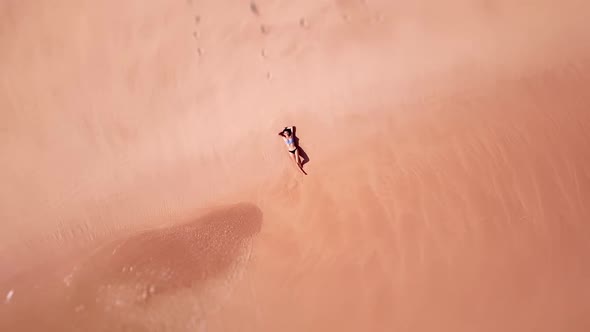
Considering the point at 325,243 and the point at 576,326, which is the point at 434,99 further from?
the point at 576,326

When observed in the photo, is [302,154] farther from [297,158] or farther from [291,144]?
[291,144]

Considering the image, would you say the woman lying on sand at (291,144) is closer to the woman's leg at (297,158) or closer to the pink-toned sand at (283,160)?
the woman's leg at (297,158)

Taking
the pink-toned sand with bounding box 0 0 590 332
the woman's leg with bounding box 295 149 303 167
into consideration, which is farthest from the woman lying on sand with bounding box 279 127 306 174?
the pink-toned sand with bounding box 0 0 590 332

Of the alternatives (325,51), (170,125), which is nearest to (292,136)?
(325,51)

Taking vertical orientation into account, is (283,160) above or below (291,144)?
below

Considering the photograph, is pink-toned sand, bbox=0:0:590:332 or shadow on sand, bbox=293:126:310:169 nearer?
pink-toned sand, bbox=0:0:590:332

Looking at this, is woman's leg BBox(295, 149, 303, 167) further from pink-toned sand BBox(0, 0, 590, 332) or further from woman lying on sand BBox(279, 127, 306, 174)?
pink-toned sand BBox(0, 0, 590, 332)

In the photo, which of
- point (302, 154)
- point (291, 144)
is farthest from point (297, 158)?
point (291, 144)
